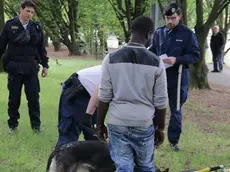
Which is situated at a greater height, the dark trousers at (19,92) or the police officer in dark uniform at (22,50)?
the police officer in dark uniform at (22,50)

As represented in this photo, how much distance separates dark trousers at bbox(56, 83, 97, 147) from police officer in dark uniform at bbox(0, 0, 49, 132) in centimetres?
154

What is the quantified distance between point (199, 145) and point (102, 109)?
3.32m

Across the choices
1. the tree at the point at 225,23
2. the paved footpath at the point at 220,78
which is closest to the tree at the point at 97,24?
the tree at the point at 225,23

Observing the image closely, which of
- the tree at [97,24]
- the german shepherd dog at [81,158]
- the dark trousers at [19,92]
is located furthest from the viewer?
the tree at [97,24]

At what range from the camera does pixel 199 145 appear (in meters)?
6.25

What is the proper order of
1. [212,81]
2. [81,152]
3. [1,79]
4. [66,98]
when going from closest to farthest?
1. [81,152]
2. [66,98]
3. [1,79]
4. [212,81]

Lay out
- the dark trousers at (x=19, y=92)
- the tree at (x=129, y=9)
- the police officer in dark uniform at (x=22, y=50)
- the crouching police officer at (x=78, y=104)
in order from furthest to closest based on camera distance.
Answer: the tree at (x=129, y=9) < the dark trousers at (x=19, y=92) < the police officer in dark uniform at (x=22, y=50) < the crouching police officer at (x=78, y=104)

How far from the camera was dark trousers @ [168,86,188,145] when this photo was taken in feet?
18.2

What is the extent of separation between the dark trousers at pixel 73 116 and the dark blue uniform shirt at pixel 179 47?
1551 millimetres

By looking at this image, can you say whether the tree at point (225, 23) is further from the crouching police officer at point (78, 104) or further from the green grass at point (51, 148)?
the crouching police officer at point (78, 104)

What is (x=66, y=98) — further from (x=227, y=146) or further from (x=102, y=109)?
(x=227, y=146)

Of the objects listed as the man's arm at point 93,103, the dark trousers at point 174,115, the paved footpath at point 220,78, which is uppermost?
the man's arm at point 93,103

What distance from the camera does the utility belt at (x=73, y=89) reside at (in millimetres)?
4301

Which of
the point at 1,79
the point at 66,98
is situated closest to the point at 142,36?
the point at 66,98
